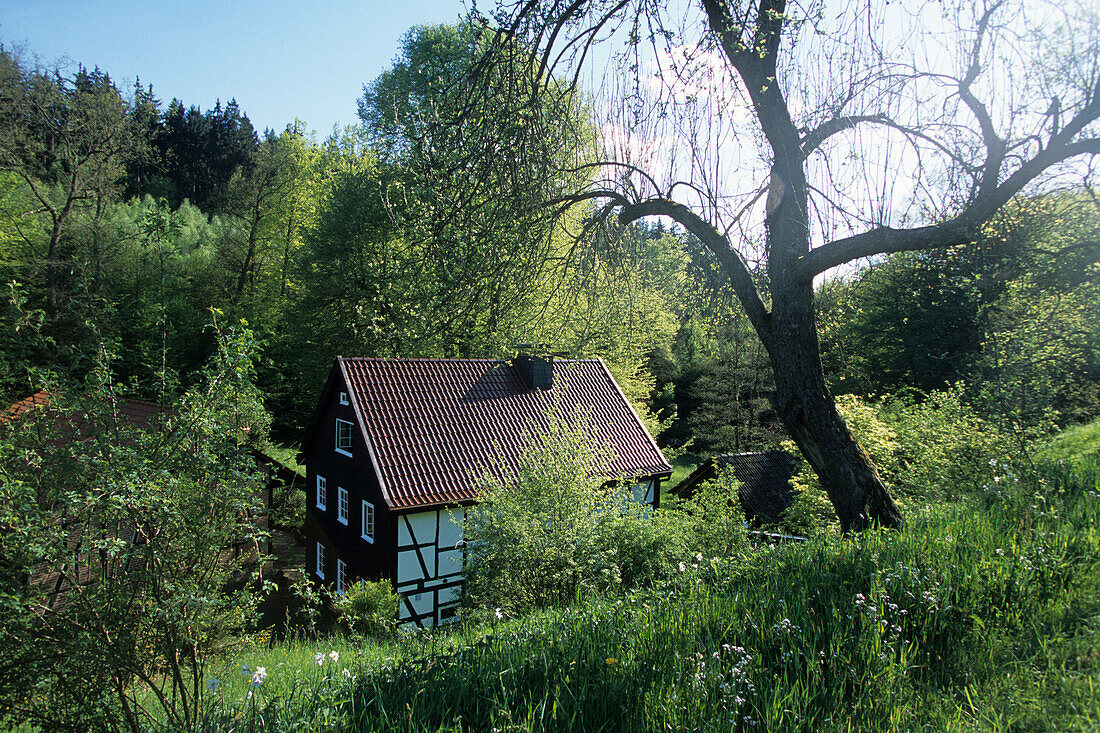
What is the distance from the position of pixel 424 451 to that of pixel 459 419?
4.30ft

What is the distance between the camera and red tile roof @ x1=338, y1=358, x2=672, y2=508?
12203mm

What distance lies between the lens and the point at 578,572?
268 inches

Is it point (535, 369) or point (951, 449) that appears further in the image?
point (535, 369)

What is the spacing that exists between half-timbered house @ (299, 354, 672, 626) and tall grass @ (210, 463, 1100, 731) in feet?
24.1

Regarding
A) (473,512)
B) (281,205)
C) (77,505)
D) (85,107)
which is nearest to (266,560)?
(77,505)

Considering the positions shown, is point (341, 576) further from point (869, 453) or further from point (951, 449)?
point (951, 449)

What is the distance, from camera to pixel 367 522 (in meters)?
12.6

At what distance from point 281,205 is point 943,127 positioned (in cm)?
3114

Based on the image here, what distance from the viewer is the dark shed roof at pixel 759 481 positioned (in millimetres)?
18766

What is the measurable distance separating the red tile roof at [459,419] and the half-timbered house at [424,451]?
0.03 meters

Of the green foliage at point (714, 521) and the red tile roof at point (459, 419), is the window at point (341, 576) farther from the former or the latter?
the green foliage at point (714, 521)

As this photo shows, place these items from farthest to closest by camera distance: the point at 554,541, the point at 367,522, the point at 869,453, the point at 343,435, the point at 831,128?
1. the point at 343,435
2. the point at 869,453
3. the point at 367,522
4. the point at 554,541
5. the point at 831,128

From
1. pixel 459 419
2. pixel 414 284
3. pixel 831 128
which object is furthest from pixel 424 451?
pixel 831 128

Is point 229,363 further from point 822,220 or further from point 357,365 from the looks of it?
point 357,365
